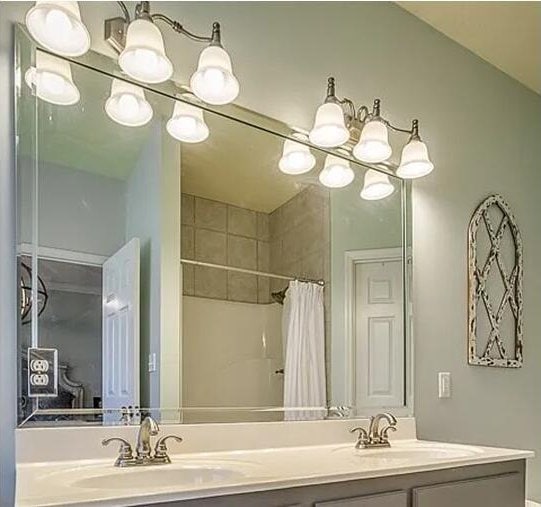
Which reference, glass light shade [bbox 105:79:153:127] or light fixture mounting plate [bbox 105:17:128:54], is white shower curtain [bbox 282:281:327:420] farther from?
light fixture mounting plate [bbox 105:17:128:54]

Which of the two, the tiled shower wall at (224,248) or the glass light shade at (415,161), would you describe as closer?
the tiled shower wall at (224,248)

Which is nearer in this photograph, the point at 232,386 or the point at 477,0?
the point at 232,386

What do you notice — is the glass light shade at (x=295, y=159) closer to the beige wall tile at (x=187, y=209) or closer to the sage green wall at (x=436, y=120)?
the sage green wall at (x=436, y=120)

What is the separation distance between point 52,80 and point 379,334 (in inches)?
62.3

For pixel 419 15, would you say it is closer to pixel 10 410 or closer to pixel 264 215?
pixel 264 215

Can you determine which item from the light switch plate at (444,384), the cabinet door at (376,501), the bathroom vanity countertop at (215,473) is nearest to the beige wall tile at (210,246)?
the bathroom vanity countertop at (215,473)

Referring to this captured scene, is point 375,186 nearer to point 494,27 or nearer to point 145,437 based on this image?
point 494,27

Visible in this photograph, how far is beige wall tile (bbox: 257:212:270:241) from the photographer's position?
8.06 ft

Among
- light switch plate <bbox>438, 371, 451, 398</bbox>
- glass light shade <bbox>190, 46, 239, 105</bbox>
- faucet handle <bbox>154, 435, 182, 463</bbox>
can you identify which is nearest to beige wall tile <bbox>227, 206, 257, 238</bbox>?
glass light shade <bbox>190, 46, 239, 105</bbox>

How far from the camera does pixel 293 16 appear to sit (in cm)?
261

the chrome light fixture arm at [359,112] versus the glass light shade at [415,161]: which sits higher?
the chrome light fixture arm at [359,112]

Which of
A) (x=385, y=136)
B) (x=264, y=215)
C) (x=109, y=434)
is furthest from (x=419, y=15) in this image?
(x=109, y=434)

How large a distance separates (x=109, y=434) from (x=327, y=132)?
129cm

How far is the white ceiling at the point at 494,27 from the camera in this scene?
308 cm
